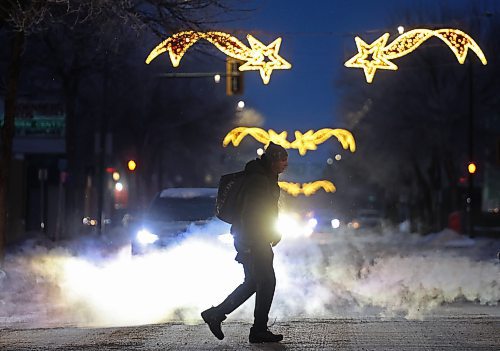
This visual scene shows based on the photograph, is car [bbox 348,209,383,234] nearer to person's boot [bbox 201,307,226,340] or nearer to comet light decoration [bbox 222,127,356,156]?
comet light decoration [bbox 222,127,356,156]

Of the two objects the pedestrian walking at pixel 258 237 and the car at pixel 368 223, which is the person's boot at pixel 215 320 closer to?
the pedestrian walking at pixel 258 237

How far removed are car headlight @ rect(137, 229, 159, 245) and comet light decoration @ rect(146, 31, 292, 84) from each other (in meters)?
3.22

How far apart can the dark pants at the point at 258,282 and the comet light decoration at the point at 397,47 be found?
39.3 ft

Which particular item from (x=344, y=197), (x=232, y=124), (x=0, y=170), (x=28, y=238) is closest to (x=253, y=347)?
(x=0, y=170)

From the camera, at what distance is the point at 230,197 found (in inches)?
378

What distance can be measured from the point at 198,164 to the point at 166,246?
41.2 metres

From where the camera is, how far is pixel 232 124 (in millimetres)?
53438

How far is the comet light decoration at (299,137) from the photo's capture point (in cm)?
3853

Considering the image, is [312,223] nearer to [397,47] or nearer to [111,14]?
[397,47]

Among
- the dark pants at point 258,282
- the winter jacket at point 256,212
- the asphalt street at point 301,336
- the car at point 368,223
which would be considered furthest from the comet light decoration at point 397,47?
the car at point 368,223

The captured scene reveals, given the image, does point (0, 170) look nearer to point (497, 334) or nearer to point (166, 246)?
point (166, 246)

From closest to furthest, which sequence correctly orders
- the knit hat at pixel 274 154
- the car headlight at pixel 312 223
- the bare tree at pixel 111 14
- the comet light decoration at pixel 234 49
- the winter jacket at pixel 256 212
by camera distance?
the winter jacket at pixel 256 212, the knit hat at pixel 274 154, the bare tree at pixel 111 14, the comet light decoration at pixel 234 49, the car headlight at pixel 312 223

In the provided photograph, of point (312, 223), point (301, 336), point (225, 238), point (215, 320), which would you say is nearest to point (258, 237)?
point (215, 320)

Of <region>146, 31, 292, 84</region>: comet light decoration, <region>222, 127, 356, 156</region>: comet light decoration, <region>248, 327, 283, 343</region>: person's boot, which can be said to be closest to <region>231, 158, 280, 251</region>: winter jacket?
<region>248, 327, 283, 343</region>: person's boot
